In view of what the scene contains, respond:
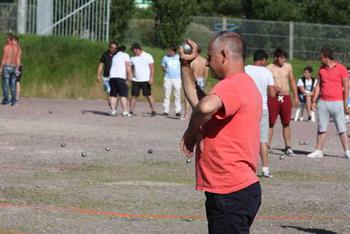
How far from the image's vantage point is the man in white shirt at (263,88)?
1412 cm

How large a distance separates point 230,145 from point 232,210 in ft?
1.32

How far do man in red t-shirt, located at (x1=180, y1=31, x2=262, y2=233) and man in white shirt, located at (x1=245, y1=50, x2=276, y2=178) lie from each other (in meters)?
7.50

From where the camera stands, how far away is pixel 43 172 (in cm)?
1393

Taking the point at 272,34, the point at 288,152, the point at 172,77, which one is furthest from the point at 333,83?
the point at 272,34

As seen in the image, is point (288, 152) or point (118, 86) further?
point (118, 86)

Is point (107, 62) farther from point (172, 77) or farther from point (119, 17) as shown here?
point (119, 17)

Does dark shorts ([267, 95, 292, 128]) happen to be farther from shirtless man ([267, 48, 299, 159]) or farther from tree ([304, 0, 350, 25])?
tree ([304, 0, 350, 25])

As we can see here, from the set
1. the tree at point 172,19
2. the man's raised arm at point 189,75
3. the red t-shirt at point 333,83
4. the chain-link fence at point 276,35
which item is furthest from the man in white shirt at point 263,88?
the chain-link fence at point 276,35

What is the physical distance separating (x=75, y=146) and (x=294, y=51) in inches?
931

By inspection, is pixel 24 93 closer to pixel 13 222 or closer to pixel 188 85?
pixel 13 222

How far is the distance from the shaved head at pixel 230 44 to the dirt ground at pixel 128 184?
12.5ft

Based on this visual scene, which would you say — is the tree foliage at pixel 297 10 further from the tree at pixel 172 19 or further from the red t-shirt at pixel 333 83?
the red t-shirt at pixel 333 83

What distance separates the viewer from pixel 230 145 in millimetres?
6340

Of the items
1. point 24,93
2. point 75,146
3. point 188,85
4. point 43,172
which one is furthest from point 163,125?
point 188,85
